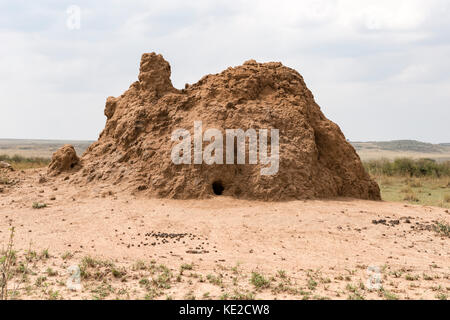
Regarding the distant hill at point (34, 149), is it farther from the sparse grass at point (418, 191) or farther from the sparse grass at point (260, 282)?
the sparse grass at point (260, 282)

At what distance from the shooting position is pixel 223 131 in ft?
27.8

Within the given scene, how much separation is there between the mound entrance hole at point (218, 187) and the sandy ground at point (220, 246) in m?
0.52

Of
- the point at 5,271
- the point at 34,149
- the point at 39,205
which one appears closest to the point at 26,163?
the point at 39,205

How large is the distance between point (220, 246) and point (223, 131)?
3.47 m

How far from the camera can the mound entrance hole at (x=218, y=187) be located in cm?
833

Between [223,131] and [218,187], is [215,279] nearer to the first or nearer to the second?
[218,187]

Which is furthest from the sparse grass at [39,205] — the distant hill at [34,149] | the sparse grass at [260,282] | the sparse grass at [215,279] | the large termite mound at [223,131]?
the distant hill at [34,149]

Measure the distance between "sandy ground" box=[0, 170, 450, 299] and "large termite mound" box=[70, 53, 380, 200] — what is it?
422mm

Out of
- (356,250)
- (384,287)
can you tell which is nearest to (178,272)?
(384,287)

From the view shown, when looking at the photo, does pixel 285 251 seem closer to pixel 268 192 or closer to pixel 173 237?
pixel 173 237

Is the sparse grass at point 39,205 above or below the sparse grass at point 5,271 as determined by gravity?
above

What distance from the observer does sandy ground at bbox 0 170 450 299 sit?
154 inches

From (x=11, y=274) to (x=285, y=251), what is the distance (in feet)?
10.1

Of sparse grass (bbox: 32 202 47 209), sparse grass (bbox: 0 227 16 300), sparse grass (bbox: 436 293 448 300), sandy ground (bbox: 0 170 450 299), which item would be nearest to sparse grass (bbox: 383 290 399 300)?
sandy ground (bbox: 0 170 450 299)
